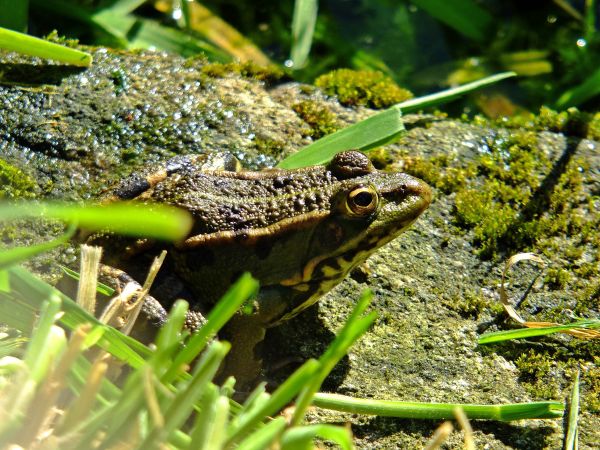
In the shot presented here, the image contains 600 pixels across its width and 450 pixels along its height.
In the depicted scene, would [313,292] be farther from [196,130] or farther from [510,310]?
[196,130]

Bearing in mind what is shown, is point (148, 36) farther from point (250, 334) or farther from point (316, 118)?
point (250, 334)

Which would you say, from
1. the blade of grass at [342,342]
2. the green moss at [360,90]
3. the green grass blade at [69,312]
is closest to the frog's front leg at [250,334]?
the green grass blade at [69,312]

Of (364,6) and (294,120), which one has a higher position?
(364,6)

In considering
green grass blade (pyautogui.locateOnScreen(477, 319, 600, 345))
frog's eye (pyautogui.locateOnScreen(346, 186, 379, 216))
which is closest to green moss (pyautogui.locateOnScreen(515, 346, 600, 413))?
green grass blade (pyautogui.locateOnScreen(477, 319, 600, 345))

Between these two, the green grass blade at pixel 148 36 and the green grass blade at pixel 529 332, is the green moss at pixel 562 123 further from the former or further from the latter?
the green grass blade at pixel 148 36

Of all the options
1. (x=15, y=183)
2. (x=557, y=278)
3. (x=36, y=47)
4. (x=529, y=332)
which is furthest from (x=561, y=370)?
(x=36, y=47)

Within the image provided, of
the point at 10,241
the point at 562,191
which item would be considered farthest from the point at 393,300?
the point at 10,241

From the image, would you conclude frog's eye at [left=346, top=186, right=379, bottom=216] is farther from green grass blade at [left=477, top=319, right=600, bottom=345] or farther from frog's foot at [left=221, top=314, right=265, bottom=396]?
green grass blade at [left=477, top=319, right=600, bottom=345]
